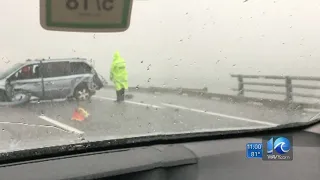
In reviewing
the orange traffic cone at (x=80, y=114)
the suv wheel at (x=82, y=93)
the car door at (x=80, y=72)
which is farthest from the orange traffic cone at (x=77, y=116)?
the car door at (x=80, y=72)

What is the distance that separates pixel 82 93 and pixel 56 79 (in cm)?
36

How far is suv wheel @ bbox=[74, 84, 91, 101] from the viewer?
12.7ft

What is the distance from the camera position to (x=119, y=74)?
12.7 ft

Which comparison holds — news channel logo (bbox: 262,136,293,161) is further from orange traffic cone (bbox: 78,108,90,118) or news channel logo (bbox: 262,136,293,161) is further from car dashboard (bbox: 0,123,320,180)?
orange traffic cone (bbox: 78,108,90,118)

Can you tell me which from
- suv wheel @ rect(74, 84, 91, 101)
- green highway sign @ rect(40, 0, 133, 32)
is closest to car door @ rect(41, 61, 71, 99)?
suv wheel @ rect(74, 84, 91, 101)

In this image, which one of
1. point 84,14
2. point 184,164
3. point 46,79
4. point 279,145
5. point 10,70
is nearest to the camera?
point 84,14

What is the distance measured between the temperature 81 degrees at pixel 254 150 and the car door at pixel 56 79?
64.6 inches

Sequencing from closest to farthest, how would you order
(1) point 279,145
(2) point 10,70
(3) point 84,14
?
(3) point 84,14 < (2) point 10,70 < (1) point 279,145

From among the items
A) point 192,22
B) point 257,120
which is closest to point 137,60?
point 192,22

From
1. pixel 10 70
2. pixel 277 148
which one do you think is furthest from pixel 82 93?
pixel 277 148

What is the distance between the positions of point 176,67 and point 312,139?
56.8 inches

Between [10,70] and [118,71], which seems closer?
[10,70]

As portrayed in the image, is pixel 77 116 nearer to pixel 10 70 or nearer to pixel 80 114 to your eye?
pixel 80 114

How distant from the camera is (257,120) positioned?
14.0 ft
